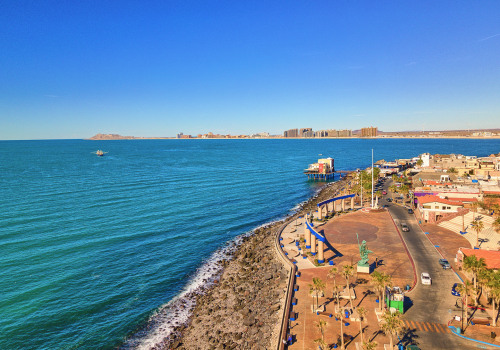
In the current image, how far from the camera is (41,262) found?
46688 mm

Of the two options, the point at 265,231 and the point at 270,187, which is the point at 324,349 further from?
the point at 270,187

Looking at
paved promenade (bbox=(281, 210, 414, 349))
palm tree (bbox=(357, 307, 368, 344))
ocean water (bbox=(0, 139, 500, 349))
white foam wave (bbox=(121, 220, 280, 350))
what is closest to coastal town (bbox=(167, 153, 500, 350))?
palm tree (bbox=(357, 307, 368, 344))

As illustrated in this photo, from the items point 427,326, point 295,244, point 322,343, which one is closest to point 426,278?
point 427,326

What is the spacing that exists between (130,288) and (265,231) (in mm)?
29965

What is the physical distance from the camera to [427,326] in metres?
27.8

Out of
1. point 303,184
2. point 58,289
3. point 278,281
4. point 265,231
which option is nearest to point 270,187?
point 303,184

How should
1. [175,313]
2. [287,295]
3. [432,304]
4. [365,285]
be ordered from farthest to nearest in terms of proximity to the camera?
[175,313], [365,285], [287,295], [432,304]

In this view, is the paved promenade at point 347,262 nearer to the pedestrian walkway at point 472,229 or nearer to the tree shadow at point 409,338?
the tree shadow at point 409,338

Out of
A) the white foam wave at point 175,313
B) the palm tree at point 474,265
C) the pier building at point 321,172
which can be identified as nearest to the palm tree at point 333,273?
the palm tree at point 474,265

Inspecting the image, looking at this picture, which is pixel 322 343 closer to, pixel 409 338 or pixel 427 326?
pixel 409 338

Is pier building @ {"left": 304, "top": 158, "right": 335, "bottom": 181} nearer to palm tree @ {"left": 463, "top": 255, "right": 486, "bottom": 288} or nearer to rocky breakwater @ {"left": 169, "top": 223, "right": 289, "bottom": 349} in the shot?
rocky breakwater @ {"left": 169, "top": 223, "right": 289, "bottom": 349}

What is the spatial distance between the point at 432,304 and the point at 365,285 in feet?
23.3

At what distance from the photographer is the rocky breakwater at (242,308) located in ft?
99.2

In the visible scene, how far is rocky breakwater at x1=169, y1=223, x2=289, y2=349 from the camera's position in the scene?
30.2 m
